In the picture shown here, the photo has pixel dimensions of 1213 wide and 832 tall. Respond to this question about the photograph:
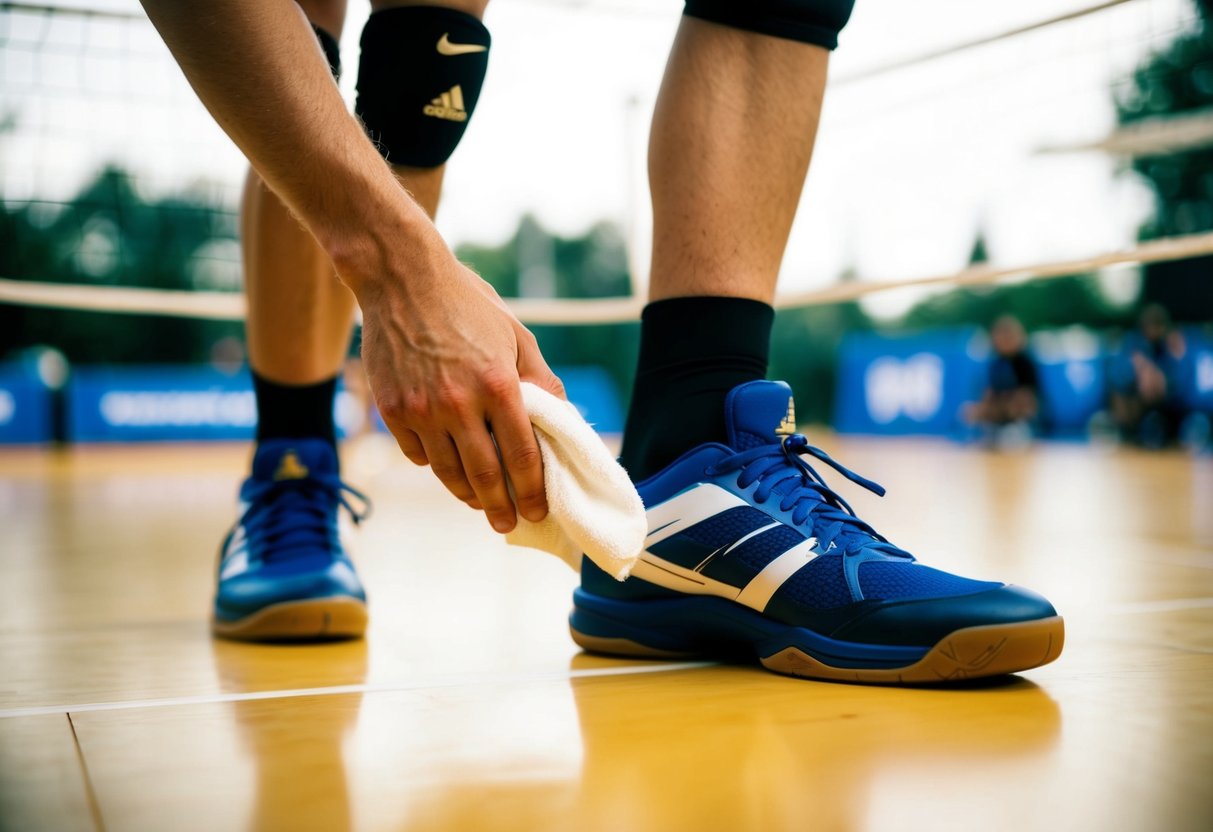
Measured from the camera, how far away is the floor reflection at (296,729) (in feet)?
1.93

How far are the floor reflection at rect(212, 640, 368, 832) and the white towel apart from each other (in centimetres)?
20

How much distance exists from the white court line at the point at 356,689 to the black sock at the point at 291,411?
48cm

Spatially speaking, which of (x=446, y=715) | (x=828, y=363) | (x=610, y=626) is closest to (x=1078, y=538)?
(x=610, y=626)

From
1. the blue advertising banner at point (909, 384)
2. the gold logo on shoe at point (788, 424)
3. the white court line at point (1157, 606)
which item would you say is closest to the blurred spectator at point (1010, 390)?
the blue advertising banner at point (909, 384)

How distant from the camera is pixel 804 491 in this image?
3.26ft

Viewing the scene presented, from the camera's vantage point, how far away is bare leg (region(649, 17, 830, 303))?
3.46ft

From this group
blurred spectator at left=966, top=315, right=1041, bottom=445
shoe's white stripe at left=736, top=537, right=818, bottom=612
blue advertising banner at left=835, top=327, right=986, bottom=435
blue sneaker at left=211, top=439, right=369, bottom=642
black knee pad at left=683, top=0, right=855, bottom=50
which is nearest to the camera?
shoe's white stripe at left=736, top=537, right=818, bottom=612

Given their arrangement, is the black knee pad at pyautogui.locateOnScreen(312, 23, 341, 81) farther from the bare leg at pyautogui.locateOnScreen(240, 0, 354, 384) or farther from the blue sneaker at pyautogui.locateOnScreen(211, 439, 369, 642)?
the blue sneaker at pyautogui.locateOnScreen(211, 439, 369, 642)

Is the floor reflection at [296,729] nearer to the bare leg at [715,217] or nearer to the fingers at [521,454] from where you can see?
the fingers at [521,454]

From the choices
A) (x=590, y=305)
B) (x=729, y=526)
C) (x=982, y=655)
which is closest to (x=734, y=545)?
(x=729, y=526)

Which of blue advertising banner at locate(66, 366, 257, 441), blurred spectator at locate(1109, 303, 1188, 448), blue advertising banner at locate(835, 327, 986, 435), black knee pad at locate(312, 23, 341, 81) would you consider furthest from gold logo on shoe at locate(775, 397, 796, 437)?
blue advertising banner at locate(66, 366, 257, 441)

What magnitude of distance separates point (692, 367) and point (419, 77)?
0.41 m

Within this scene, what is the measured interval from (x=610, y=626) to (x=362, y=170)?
19.9 inches

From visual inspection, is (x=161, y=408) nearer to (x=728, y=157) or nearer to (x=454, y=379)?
(x=728, y=157)
